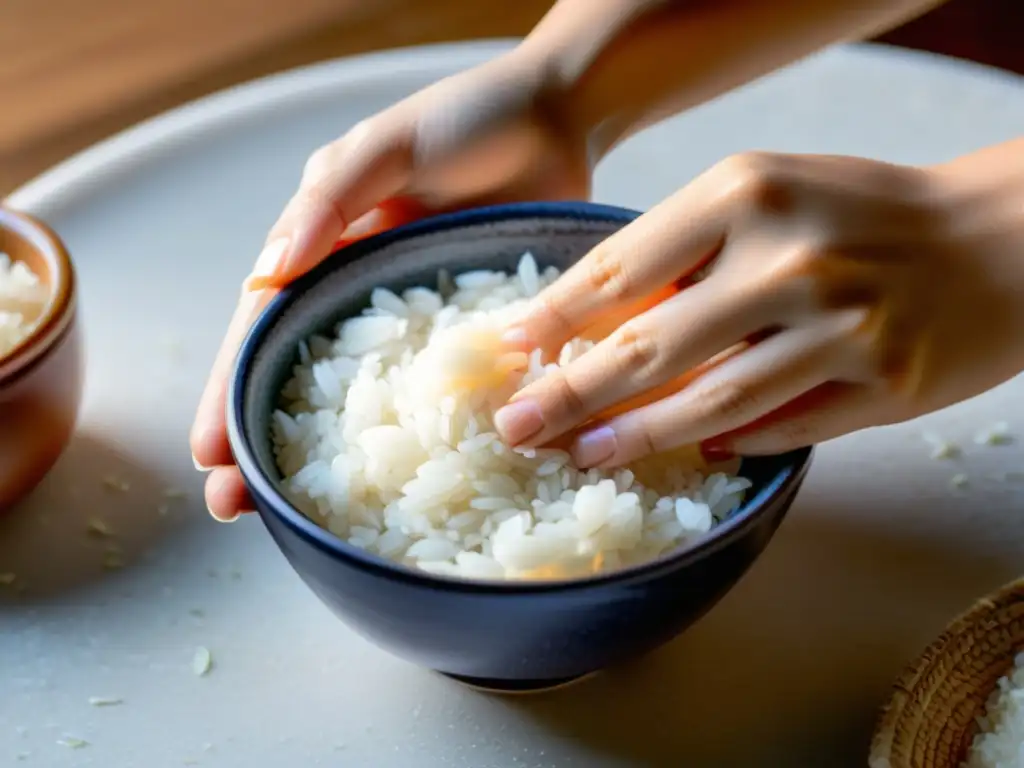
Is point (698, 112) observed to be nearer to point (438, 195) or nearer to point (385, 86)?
point (385, 86)

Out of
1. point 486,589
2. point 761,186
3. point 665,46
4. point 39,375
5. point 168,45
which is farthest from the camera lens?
point 168,45

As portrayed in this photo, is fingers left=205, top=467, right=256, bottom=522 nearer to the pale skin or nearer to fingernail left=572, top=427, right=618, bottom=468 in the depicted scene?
the pale skin

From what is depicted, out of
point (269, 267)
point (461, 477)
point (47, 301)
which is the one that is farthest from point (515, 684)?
point (47, 301)

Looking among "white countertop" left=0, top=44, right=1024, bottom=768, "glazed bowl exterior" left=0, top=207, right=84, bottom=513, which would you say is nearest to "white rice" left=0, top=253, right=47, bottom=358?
"glazed bowl exterior" left=0, top=207, right=84, bottom=513

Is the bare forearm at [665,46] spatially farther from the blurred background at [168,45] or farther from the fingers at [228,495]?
the blurred background at [168,45]

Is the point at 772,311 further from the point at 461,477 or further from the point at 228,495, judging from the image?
the point at 228,495

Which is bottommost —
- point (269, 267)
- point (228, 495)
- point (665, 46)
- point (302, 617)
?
point (302, 617)

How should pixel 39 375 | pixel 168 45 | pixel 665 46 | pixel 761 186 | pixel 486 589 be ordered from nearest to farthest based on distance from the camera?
pixel 486 589 < pixel 761 186 < pixel 39 375 < pixel 665 46 < pixel 168 45
